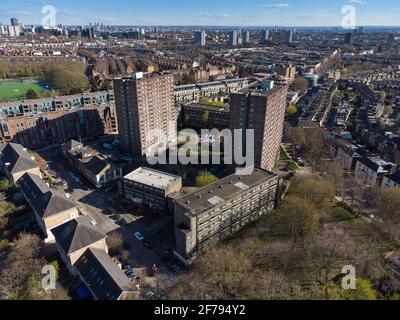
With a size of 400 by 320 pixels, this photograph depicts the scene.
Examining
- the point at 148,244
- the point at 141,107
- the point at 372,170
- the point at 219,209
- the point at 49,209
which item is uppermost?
the point at 141,107

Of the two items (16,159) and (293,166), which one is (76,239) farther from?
(293,166)

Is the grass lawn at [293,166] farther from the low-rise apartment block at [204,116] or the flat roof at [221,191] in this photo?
the low-rise apartment block at [204,116]

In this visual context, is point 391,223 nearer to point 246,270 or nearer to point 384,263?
point 384,263

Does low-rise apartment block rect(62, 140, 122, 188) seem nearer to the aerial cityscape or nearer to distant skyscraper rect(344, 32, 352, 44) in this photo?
the aerial cityscape

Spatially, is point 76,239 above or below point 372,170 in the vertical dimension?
above

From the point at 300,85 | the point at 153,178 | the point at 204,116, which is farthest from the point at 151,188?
the point at 300,85

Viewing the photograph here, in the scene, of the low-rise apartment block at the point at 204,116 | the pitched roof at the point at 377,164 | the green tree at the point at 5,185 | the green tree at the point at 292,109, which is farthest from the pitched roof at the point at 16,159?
the green tree at the point at 292,109

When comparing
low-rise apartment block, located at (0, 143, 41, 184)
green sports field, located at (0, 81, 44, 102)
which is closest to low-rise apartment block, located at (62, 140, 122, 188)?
low-rise apartment block, located at (0, 143, 41, 184)
